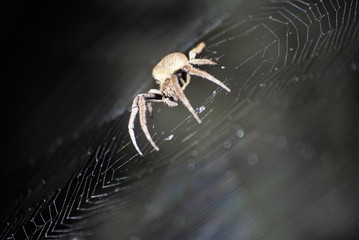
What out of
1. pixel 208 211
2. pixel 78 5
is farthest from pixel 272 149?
pixel 78 5

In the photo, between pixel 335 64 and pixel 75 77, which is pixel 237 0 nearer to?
pixel 335 64

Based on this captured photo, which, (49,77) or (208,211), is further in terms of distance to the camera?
(49,77)

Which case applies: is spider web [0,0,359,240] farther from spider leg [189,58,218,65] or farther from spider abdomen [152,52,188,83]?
spider leg [189,58,218,65]

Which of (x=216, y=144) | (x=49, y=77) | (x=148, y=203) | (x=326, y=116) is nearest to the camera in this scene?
(x=216, y=144)

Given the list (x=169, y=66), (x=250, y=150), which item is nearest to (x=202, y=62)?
(x=169, y=66)

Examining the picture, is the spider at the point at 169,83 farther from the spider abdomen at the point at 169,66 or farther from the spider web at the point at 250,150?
the spider web at the point at 250,150

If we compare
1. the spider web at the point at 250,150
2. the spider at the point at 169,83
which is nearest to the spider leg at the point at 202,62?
the spider at the point at 169,83
